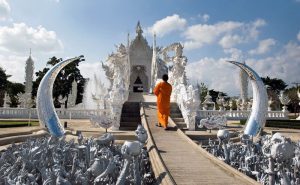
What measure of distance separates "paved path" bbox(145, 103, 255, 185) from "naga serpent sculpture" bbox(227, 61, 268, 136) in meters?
4.02

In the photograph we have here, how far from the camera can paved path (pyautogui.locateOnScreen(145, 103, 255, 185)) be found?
648cm

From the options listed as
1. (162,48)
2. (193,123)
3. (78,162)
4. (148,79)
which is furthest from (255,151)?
(148,79)

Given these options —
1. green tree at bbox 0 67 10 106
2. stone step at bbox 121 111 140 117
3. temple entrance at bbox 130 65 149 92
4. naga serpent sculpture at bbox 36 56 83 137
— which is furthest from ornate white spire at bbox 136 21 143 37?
green tree at bbox 0 67 10 106

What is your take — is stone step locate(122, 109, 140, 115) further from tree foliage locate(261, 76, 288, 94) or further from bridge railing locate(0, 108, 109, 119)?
tree foliage locate(261, 76, 288, 94)

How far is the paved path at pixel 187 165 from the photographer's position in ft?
21.2

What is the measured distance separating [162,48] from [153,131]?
58.0 feet

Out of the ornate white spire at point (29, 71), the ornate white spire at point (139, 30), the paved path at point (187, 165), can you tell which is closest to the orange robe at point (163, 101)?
the paved path at point (187, 165)

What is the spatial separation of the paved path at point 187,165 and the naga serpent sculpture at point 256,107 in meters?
4.02

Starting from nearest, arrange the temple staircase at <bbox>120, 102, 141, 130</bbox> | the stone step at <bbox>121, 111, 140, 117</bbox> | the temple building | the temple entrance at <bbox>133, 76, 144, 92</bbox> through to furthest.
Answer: the temple staircase at <bbox>120, 102, 141, 130</bbox> < the stone step at <bbox>121, 111, 140, 117</bbox> < the temple building < the temple entrance at <bbox>133, 76, 144, 92</bbox>

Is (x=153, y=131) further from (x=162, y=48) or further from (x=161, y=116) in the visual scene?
(x=162, y=48)

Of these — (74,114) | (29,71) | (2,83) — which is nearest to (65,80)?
(2,83)

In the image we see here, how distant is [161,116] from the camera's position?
1281 centimetres

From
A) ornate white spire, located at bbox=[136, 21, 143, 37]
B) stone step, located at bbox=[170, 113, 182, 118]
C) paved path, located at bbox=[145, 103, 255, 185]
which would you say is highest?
ornate white spire, located at bbox=[136, 21, 143, 37]

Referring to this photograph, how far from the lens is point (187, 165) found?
7.56 metres
